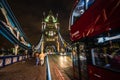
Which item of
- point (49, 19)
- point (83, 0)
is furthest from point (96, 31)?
point (49, 19)

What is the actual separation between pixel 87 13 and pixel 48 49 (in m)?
97.1

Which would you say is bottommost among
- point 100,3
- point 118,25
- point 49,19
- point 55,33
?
point 118,25


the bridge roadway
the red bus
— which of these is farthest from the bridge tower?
the red bus

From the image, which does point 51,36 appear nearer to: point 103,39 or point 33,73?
point 33,73

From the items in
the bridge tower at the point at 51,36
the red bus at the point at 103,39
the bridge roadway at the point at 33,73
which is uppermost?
the bridge tower at the point at 51,36

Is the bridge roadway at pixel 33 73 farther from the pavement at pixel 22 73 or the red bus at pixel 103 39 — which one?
the red bus at pixel 103 39

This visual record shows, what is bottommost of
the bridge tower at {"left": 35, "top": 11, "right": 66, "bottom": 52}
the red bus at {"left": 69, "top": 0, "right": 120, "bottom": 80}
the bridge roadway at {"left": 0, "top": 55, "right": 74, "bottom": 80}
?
the bridge roadway at {"left": 0, "top": 55, "right": 74, "bottom": 80}

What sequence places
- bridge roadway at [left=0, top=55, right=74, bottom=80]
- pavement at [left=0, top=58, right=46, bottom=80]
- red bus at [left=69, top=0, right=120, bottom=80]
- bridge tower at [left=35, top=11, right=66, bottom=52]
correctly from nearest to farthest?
red bus at [left=69, top=0, right=120, bottom=80] < bridge roadway at [left=0, top=55, right=74, bottom=80] < pavement at [left=0, top=58, right=46, bottom=80] < bridge tower at [left=35, top=11, right=66, bottom=52]

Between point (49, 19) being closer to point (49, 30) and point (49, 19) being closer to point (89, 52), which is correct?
point (49, 30)

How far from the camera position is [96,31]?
3.98 meters

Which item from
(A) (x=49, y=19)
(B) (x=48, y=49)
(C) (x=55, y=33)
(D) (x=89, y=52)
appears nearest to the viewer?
(D) (x=89, y=52)

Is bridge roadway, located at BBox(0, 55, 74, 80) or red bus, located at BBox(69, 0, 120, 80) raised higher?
red bus, located at BBox(69, 0, 120, 80)

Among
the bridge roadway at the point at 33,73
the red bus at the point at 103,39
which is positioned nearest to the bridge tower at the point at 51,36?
the bridge roadway at the point at 33,73

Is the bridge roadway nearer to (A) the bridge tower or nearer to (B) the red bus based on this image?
(B) the red bus
